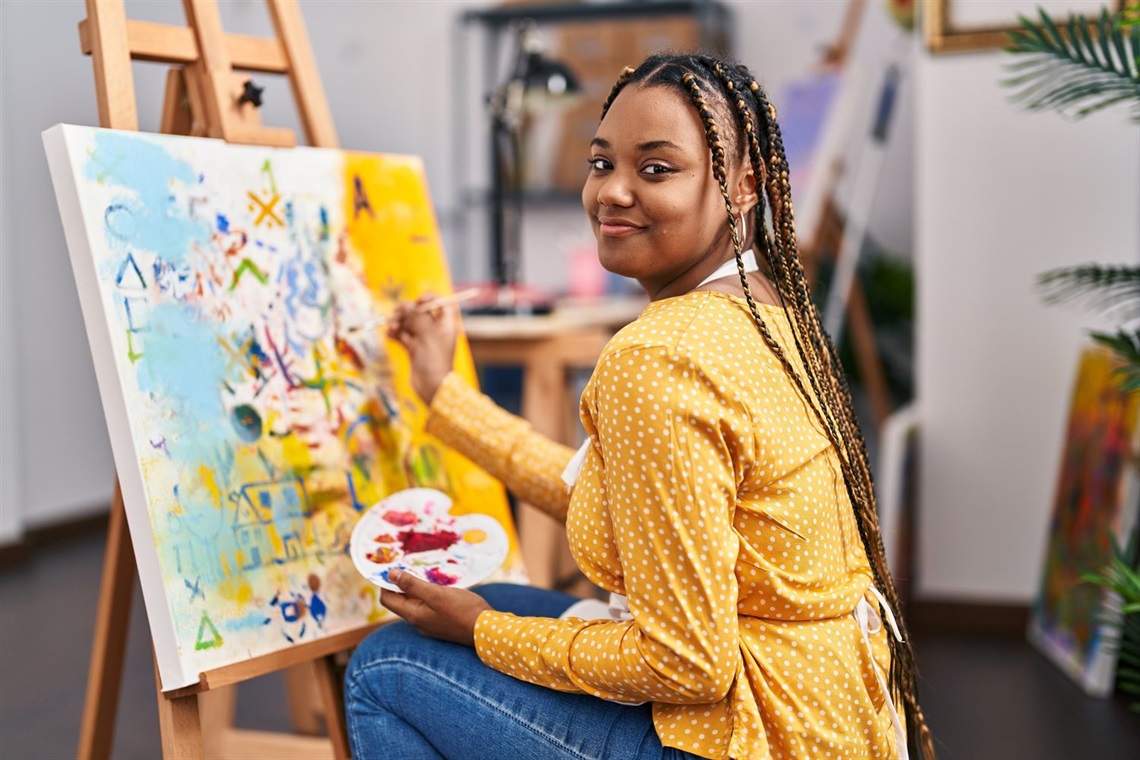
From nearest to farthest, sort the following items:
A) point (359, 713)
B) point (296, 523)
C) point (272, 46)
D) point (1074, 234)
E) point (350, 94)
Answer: point (359, 713) < point (296, 523) < point (272, 46) < point (1074, 234) < point (350, 94)

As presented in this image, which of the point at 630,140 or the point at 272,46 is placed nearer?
the point at 630,140

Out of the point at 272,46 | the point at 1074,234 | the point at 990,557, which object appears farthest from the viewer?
the point at 990,557

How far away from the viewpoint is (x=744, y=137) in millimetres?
1101

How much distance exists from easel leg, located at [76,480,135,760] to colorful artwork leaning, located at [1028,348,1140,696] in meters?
1.68

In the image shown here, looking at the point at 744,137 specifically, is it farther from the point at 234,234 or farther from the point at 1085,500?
the point at 1085,500

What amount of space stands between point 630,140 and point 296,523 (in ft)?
2.11

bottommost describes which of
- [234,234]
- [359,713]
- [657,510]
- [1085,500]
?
[1085,500]

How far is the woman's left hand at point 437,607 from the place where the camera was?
3.79 feet

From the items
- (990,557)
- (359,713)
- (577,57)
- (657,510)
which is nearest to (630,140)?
(657,510)

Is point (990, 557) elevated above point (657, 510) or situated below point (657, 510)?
below

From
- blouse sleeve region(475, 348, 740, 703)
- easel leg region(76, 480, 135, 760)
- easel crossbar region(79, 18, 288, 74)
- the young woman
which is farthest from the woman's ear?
easel leg region(76, 480, 135, 760)

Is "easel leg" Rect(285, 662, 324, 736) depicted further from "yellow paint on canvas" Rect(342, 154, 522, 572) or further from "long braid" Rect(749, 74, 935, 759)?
"long braid" Rect(749, 74, 935, 759)

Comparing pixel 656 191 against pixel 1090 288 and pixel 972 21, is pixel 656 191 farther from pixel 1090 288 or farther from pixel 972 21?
pixel 972 21

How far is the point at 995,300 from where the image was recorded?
2559 millimetres
